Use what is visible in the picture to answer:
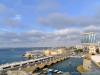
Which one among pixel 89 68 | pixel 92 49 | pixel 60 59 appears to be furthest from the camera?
pixel 92 49

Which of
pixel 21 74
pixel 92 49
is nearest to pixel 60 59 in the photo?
pixel 92 49

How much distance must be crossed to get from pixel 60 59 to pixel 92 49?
50.5m

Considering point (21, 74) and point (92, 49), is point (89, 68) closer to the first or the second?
point (21, 74)

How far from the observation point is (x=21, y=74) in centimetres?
4428

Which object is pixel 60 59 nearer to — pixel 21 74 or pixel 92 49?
pixel 92 49

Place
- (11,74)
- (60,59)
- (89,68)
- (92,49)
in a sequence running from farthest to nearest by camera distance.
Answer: (92,49) < (60,59) < (89,68) < (11,74)

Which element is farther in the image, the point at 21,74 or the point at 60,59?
the point at 60,59

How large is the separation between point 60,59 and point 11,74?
362 ft

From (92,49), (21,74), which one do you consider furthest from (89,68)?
(92,49)

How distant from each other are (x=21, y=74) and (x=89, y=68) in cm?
4004

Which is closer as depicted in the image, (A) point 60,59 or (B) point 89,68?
(B) point 89,68

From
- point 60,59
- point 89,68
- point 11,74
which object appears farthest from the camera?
point 60,59

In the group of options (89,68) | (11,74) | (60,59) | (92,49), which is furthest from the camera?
(92,49)

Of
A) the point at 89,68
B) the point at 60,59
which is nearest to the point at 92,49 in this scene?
the point at 60,59
